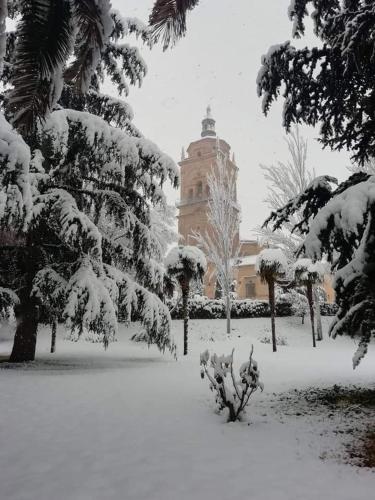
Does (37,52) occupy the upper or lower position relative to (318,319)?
upper

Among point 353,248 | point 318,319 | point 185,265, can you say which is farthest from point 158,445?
point 318,319

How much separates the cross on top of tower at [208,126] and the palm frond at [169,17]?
4224 cm

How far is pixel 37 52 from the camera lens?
185cm

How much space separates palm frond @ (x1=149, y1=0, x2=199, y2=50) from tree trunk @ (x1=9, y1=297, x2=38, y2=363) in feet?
24.2

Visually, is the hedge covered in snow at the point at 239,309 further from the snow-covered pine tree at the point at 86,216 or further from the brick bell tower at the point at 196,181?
the brick bell tower at the point at 196,181

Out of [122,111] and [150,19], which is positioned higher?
[122,111]

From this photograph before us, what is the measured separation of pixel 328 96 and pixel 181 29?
4154 mm

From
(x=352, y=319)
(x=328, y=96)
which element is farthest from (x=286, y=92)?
(x=352, y=319)

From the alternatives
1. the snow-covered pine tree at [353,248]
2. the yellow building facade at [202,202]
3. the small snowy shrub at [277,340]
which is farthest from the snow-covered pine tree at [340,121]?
the yellow building facade at [202,202]

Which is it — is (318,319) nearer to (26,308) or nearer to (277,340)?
(277,340)

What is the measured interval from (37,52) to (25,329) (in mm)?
7598

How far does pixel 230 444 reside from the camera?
3.27m

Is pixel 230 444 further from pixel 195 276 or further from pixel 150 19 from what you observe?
pixel 195 276

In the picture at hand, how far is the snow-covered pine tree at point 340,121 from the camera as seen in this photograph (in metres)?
3.53
